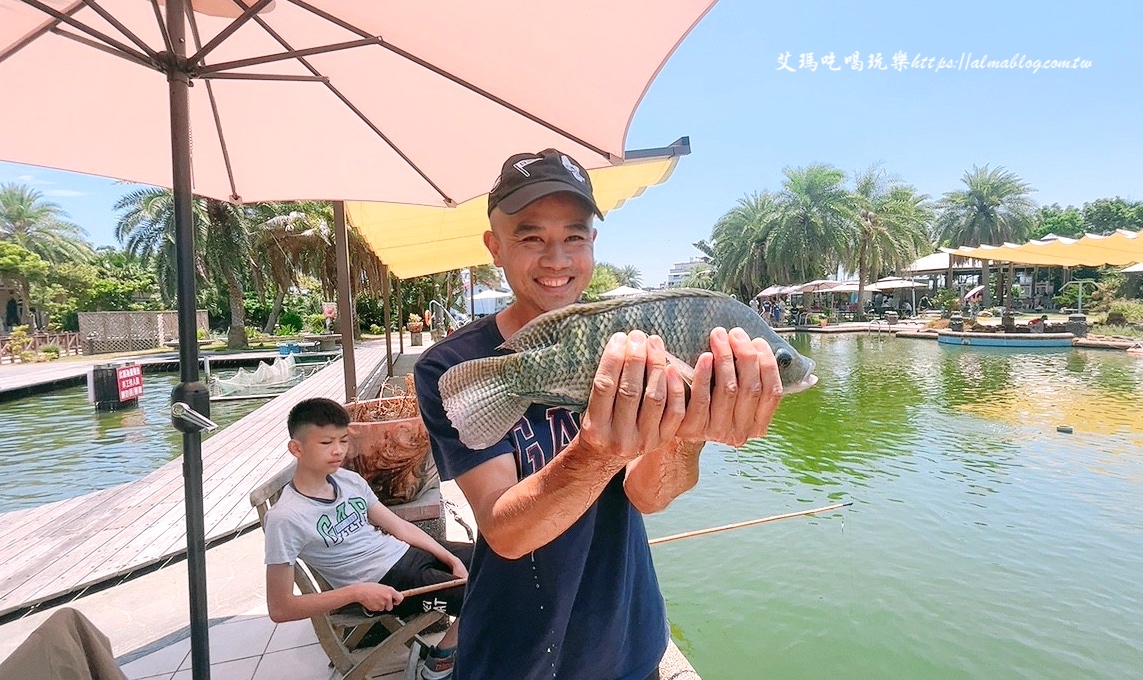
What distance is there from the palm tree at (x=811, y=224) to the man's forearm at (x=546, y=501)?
4396cm

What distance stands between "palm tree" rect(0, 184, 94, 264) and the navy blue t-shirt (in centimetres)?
5854

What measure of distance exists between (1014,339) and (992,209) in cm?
3715

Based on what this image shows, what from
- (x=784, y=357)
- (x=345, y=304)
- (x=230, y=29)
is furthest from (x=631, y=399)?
(x=345, y=304)

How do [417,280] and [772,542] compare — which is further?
[417,280]

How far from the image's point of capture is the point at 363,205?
6.88 m

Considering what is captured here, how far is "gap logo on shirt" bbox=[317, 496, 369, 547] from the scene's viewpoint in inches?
114

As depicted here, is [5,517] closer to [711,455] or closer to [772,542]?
[772,542]

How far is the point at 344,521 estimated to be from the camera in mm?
3002

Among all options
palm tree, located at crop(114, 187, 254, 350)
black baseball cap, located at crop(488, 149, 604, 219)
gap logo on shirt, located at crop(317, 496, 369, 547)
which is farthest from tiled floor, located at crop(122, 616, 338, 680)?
palm tree, located at crop(114, 187, 254, 350)

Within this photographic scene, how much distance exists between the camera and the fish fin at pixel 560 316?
1.44 metres

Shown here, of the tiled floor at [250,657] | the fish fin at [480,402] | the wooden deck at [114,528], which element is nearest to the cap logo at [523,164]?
the fish fin at [480,402]

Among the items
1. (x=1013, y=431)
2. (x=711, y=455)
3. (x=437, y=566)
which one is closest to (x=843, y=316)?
(x=1013, y=431)

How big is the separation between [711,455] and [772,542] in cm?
329

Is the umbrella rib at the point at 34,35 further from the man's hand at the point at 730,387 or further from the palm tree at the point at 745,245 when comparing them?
the palm tree at the point at 745,245
